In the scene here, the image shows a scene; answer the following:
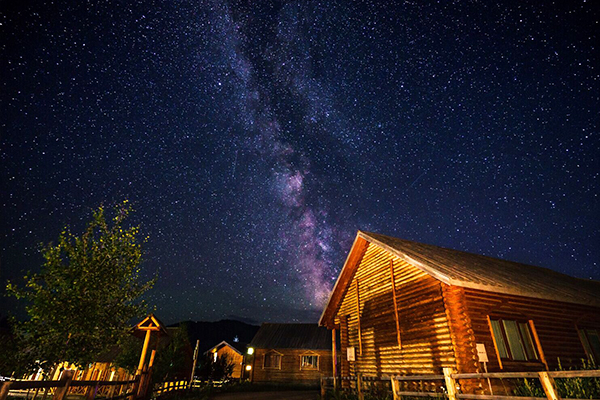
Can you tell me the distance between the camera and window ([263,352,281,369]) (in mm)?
35469

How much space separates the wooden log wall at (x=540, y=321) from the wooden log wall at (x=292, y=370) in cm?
2648

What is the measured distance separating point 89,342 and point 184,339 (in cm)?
1538

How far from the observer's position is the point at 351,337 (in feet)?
54.3

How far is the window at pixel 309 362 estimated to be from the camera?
114 ft

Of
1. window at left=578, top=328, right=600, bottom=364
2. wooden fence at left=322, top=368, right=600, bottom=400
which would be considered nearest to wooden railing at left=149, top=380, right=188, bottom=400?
wooden fence at left=322, top=368, right=600, bottom=400

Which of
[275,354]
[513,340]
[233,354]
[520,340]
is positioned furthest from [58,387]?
[233,354]

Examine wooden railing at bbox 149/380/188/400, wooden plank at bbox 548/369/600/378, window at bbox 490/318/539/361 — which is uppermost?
window at bbox 490/318/539/361

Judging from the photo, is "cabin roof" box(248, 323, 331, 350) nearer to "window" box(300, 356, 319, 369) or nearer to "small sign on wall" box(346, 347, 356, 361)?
"window" box(300, 356, 319, 369)

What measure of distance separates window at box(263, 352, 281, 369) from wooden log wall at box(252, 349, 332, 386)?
1.17 feet

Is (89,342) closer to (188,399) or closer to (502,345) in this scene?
(188,399)

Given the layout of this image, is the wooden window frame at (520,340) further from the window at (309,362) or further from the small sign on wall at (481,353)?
the window at (309,362)

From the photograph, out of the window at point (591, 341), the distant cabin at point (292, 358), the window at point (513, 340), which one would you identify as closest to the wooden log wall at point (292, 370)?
the distant cabin at point (292, 358)

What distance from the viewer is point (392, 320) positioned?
1375 cm

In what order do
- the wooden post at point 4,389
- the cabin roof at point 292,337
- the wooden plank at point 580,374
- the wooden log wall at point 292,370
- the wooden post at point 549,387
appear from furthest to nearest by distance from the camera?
the cabin roof at point 292,337, the wooden log wall at point 292,370, the wooden post at point 549,387, the wooden plank at point 580,374, the wooden post at point 4,389
